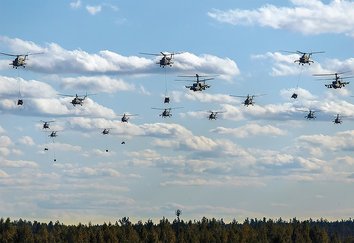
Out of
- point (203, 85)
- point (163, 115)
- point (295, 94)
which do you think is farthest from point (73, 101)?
point (295, 94)

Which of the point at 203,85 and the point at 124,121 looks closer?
the point at 203,85

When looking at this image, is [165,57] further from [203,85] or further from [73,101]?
[73,101]

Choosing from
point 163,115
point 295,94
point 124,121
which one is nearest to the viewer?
point 295,94

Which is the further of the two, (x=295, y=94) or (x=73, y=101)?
(x=73, y=101)

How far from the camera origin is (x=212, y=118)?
16650 centimetres

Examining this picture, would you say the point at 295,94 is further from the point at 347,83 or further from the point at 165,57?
the point at 165,57

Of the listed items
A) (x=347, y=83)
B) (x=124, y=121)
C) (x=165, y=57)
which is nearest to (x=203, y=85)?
(x=165, y=57)

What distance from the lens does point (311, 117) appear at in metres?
164

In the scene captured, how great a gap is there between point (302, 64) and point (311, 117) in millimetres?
23575

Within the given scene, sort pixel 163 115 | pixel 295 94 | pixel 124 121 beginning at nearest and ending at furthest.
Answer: pixel 295 94 → pixel 163 115 → pixel 124 121

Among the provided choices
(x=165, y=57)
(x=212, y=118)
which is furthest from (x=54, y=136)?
(x=165, y=57)

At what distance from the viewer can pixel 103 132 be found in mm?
184375

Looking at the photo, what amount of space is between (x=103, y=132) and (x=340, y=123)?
50805 millimetres

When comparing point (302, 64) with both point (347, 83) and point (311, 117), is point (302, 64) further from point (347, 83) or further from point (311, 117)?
point (311, 117)
